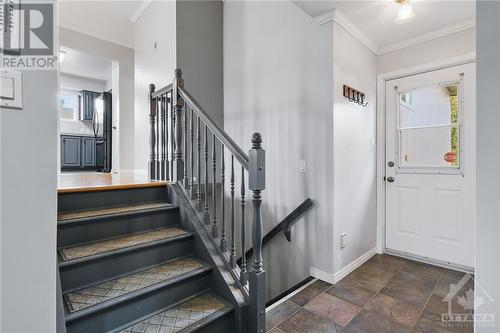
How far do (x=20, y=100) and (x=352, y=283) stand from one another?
2610 millimetres

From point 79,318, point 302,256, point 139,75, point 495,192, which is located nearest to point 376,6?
point 495,192

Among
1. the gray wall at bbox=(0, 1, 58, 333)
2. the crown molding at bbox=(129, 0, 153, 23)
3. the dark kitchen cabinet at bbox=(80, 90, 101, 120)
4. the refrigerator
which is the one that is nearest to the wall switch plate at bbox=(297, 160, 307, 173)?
the gray wall at bbox=(0, 1, 58, 333)

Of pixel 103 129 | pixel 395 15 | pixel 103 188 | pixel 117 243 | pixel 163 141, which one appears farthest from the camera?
pixel 103 129

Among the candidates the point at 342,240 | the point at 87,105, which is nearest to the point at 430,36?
the point at 342,240

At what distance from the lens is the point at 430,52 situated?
2.82 meters

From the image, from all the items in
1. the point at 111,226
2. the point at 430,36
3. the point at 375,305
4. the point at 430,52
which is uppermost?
the point at 430,36

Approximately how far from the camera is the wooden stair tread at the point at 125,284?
134cm

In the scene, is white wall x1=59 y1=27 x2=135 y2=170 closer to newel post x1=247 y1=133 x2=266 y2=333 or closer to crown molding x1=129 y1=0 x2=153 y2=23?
crown molding x1=129 y1=0 x2=153 y2=23

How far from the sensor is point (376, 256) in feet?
10.0

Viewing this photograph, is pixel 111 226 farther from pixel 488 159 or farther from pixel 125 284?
pixel 488 159

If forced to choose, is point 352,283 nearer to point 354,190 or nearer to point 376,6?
point 354,190

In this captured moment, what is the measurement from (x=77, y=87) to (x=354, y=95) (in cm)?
711

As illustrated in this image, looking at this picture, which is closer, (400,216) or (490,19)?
(490,19)

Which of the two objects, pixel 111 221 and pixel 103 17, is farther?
pixel 103 17
